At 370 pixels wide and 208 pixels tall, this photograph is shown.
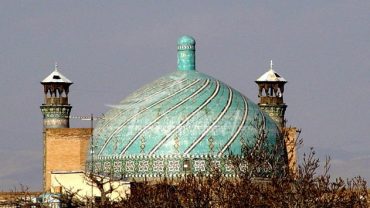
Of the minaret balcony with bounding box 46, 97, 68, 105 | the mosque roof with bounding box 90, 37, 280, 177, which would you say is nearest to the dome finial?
the mosque roof with bounding box 90, 37, 280, 177

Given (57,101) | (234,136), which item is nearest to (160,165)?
(234,136)

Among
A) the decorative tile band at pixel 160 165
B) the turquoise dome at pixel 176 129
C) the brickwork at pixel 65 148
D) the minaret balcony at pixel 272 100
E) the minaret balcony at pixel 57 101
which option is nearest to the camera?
the decorative tile band at pixel 160 165

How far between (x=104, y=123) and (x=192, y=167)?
81.6 inches

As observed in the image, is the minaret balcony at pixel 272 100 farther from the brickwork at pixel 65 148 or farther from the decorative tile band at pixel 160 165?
the decorative tile band at pixel 160 165

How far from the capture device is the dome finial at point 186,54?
129 feet

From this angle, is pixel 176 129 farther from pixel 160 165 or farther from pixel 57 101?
pixel 57 101

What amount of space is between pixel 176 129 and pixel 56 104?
4636 mm

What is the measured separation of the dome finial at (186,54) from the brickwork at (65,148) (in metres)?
2.37

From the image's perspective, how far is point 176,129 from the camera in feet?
124

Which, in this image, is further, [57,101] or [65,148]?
[57,101]

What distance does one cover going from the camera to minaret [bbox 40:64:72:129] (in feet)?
137

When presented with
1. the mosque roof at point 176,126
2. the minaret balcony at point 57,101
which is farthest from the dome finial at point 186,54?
the minaret balcony at point 57,101

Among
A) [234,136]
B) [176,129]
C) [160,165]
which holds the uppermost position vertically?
[176,129]

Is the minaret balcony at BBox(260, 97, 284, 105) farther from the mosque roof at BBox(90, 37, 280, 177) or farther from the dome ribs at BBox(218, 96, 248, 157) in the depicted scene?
the dome ribs at BBox(218, 96, 248, 157)
